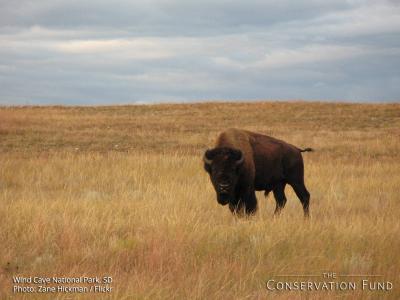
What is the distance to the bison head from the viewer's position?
906cm

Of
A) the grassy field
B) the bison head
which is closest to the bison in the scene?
the bison head

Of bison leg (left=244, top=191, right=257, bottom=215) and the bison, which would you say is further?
bison leg (left=244, top=191, right=257, bottom=215)

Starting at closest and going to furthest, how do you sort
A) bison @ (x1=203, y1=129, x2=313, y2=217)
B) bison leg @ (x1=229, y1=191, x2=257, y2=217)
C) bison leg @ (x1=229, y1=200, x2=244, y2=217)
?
bison @ (x1=203, y1=129, x2=313, y2=217), bison leg @ (x1=229, y1=200, x2=244, y2=217), bison leg @ (x1=229, y1=191, x2=257, y2=217)

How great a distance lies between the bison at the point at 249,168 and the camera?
9.21 meters

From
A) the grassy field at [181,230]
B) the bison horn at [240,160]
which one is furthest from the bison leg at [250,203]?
the bison horn at [240,160]

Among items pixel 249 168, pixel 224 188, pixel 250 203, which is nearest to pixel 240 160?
pixel 224 188

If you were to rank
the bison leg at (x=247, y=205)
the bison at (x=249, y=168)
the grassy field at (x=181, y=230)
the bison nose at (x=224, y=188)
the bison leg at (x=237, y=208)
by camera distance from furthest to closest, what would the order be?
the bison leg at (x=247, y=205) → the bison leg at (x=237, y=208) → the bison at (x=249, y=168) → the bison nose at (x=224, y=188) → the grassy field at (x=181, y=230)

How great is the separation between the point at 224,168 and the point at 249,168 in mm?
888

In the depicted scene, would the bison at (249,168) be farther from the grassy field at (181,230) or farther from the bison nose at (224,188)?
the grassy field at (181,230)

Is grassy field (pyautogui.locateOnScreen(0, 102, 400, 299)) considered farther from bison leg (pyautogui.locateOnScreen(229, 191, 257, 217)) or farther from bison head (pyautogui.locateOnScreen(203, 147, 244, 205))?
bison head (pyautogui.locateOnScreen(203, 147, 244, 205))

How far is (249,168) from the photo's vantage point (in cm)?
994

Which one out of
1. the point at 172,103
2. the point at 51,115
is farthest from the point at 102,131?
the point at 172,103

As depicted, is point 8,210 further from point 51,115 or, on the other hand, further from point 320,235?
point 51,115

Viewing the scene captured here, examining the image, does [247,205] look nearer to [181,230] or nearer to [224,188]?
[224,188]
